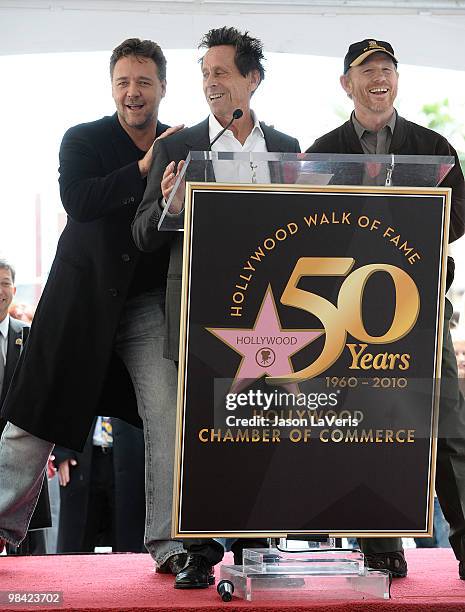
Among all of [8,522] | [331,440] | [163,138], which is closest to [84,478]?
[8,522]

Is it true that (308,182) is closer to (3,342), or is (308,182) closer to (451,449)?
(451,449)

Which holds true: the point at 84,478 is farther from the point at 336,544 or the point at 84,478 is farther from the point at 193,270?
the point at 193,270

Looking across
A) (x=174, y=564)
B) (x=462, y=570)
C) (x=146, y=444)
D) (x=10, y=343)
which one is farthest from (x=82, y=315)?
(x=10, y=343)

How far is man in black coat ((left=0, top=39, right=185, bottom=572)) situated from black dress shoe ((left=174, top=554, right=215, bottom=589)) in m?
0.26

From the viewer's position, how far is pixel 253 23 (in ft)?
19.4

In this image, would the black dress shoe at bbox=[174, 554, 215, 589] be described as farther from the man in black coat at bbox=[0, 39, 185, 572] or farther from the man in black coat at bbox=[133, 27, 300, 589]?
the man in black coat at bbox=[0, 39, 185, 572]

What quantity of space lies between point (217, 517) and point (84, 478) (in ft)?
9.19

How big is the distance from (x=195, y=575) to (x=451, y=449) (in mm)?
755

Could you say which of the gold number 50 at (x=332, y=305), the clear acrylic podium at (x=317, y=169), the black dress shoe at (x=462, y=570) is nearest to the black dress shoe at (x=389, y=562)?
the black dress shoe at (x=462, y=570)

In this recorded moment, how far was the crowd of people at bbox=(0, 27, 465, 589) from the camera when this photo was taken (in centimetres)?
314

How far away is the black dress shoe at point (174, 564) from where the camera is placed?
3078mm

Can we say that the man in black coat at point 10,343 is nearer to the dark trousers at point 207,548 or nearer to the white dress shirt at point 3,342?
the white dress shirt at point 3,342

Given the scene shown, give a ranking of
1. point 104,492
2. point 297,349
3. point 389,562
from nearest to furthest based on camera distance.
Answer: point 297,349, point 389,562, point 104,492

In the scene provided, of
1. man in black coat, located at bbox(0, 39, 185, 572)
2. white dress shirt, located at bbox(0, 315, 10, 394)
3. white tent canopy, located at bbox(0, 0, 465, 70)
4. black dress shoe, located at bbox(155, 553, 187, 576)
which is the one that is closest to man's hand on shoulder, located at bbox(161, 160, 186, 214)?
man in black coat, located at bbox(0, 39, 185, 572)
